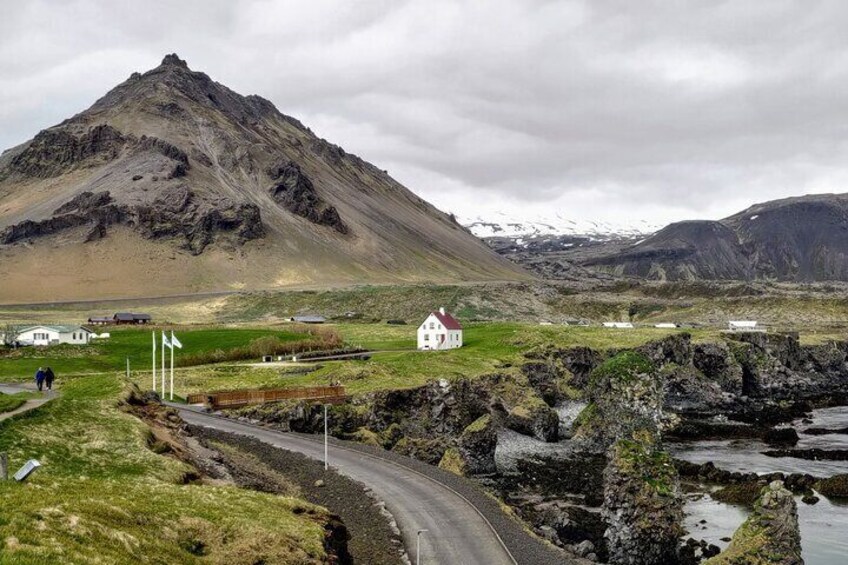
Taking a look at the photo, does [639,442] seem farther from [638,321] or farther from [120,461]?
[638,321]

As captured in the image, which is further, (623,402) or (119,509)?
(623,402)

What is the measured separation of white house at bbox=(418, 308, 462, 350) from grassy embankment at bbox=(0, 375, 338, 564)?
6544 centimetres

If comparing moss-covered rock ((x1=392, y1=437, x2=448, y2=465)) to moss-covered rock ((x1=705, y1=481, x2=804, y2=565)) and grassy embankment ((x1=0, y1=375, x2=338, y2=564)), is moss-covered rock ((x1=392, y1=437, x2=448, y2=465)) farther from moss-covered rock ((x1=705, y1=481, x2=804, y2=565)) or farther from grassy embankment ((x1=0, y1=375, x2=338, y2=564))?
moss-covered rock ((x1=705, y1=481, x2=804, y2=565))

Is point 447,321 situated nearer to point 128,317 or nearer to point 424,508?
point 424,508

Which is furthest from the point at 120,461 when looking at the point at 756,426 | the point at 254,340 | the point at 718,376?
the point at 718,376

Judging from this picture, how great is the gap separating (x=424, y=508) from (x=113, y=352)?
7150 cm

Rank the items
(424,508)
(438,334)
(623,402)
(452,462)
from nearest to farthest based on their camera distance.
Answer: (424,508)
(452,462)
(623,402)
(438,334)

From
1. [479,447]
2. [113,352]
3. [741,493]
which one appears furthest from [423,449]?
[113,352]

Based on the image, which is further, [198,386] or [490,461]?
[198,386]

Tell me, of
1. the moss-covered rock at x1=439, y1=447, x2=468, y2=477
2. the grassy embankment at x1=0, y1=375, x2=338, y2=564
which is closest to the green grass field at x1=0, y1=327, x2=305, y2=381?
the grassy embankment at x1=0, y1=375, x2=338, y2=564

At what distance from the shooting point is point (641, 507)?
40219 mm

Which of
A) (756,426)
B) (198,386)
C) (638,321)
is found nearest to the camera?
(198,386)

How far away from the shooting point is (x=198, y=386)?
73.3m

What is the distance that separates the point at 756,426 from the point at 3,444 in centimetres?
8134
